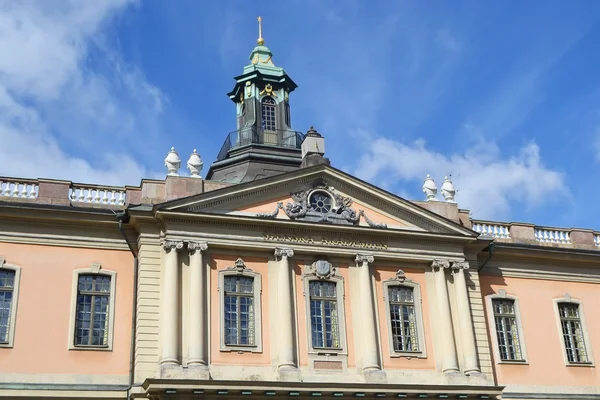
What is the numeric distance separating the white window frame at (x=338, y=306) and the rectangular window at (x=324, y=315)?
0.32ft

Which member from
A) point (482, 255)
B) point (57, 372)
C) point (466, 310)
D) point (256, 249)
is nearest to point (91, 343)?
point (57, 372)

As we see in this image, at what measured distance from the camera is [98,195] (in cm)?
2545

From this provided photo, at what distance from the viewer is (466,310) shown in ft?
87.6

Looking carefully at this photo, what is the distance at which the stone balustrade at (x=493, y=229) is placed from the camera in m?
29.7

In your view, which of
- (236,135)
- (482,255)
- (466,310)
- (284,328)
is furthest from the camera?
(236,135)

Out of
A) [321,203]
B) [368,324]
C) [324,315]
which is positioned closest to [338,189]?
[321,203]

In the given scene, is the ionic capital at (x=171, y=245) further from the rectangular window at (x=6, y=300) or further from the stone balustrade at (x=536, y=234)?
the stone balustrade at (x=536, y=234)

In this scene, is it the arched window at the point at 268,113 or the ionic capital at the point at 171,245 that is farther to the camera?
the arched window at the point at 268,113

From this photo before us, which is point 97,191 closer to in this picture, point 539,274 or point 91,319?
point 91,319

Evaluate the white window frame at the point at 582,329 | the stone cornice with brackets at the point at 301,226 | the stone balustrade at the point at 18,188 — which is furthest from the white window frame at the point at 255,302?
the white window frame at the point at 582,329

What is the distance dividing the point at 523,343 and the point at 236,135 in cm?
1434

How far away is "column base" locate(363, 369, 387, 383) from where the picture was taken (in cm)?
2453

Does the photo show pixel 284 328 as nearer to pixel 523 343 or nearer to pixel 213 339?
pixel 213 339

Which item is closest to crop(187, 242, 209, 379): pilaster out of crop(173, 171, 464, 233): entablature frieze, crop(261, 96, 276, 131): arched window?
crop(173, 171, 464, 233): entablature frieze
